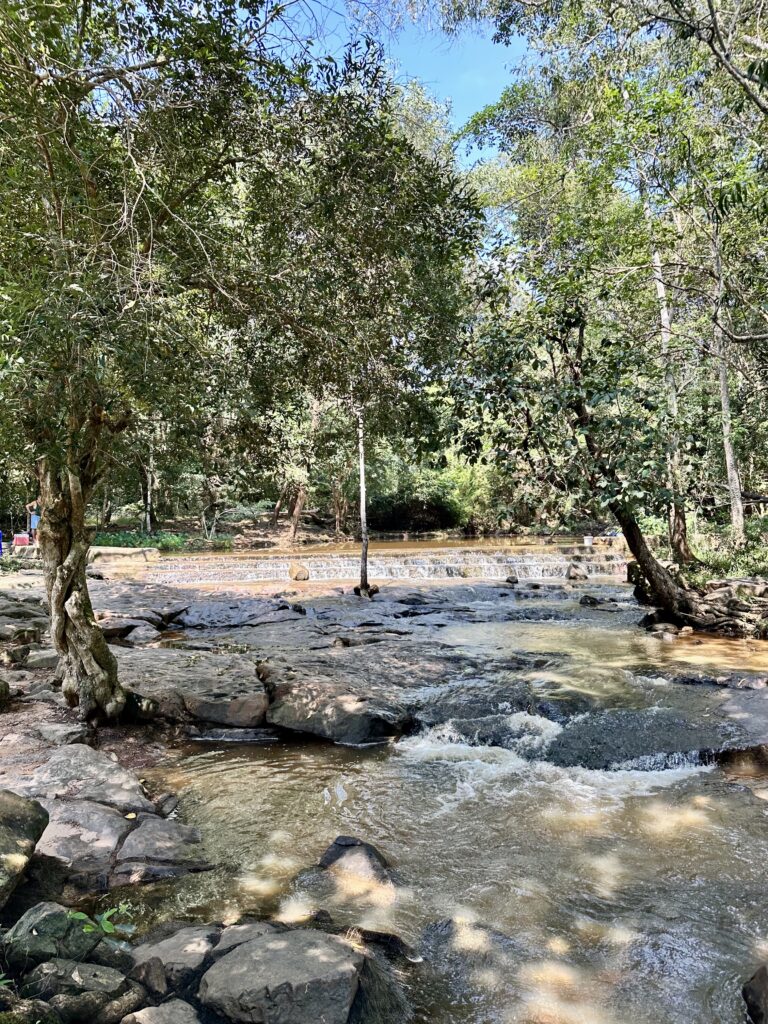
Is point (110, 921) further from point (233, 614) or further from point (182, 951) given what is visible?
point (233, 614)

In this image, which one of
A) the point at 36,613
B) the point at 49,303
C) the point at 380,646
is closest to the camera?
the point at 49,303

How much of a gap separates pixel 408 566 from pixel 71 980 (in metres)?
19.5

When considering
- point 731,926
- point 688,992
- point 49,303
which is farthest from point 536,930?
point 49,303

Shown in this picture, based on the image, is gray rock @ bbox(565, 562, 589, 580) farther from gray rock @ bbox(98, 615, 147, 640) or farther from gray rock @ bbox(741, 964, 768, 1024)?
gray rock @ bbox(741, 964, 768, 1024)

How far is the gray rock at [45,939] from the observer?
2797 mm

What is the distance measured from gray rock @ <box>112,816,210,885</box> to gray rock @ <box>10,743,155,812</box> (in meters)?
0.35

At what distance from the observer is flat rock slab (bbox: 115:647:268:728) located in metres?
7.26

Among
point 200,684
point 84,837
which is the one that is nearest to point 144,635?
point 200,684

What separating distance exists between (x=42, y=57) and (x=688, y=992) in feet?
21.1

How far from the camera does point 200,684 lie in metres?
8.20

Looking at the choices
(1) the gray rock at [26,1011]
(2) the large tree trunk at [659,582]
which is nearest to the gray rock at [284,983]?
(1) the gray rock at [26,1011]

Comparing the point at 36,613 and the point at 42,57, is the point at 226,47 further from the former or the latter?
the point at 36,613

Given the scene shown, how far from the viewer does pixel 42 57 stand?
423 cm

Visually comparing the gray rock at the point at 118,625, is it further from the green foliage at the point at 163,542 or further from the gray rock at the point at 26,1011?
the green foliage at the point at 163,542
